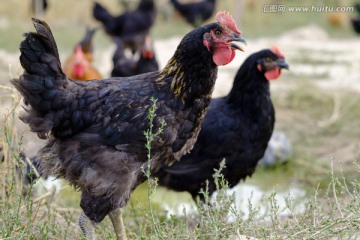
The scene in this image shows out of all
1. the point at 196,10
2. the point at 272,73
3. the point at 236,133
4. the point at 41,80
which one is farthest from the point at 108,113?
the point at 196,10

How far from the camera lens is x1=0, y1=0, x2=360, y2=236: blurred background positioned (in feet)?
19.4

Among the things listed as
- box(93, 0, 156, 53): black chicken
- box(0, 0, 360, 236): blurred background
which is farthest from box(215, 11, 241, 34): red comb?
box(93, 0, 156, 53): black chicken

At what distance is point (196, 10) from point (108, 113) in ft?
45.7

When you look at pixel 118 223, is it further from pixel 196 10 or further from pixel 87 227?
pixel 196 10

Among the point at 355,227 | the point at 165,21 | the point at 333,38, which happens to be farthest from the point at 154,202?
the point at 165,21

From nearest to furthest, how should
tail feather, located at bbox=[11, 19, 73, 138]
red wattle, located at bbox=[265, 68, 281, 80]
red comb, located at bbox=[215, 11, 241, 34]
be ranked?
1. tail feather, located at bbox=[11, 19, 73, 138]
2. red comb, located at bbox=[215, 11, 241, 34]
3. red wattle, located at bbox=[265, 68, 281, 80]

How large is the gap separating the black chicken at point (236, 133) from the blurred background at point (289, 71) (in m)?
0.38

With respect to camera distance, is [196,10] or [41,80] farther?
[196,10]

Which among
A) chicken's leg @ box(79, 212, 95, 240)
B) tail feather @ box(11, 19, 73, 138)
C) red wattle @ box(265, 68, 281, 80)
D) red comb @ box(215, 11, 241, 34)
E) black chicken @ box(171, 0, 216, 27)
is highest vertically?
red comb @ box(215, 11, 241, 34)

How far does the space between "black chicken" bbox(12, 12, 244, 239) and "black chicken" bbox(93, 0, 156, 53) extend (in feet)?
29.1

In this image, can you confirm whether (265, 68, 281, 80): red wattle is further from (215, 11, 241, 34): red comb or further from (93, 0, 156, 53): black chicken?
(93, 0, 156, 53): black chicken

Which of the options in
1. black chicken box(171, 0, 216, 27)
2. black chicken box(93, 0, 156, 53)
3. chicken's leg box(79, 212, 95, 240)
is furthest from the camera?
black chicken box(171, 0, 216, 27)

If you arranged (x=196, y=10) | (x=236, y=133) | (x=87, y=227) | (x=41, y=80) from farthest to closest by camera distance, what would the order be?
1. (x=196, y=10)
2. (x=236, y=133)
3. (x=87, y=227)
4. (x=41, y=80)

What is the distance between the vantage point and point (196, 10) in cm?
1681
